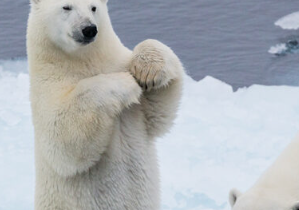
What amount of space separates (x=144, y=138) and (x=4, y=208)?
2.06 metres

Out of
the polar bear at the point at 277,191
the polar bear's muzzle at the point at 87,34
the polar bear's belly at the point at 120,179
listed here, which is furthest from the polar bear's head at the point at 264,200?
the polar bear's muzzle at the point at 87,34

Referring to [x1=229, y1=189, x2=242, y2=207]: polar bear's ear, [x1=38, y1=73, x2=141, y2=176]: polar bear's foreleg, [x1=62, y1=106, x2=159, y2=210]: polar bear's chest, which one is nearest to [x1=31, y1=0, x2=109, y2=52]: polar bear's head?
[x1=38, y1=73, x2=141, y2=176]: polar bear's foreleg

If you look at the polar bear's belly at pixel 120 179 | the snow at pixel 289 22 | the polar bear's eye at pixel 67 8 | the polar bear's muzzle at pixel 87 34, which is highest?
the polar bear's eye at pixel 67 8

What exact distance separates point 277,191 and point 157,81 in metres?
0.81

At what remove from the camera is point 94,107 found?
3.60 m

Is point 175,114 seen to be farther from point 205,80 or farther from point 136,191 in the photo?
point 205,80

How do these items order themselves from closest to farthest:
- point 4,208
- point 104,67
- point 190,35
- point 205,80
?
point 104,67 → point 4,208 → point 205,80 → point 190,35

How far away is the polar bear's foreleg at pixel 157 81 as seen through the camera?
3.77 metres

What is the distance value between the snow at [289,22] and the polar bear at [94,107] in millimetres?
4944

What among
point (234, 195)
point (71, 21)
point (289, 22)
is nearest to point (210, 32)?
point (289, 22)

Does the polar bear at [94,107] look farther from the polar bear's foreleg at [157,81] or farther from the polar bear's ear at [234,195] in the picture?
the polar bear's ear at [234,195]

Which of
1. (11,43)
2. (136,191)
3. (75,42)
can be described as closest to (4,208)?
(136,191)

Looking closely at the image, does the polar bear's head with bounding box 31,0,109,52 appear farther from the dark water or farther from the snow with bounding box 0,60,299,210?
the dark water

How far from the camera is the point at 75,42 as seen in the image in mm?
3639
